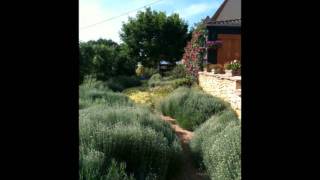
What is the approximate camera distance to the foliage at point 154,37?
28895 mm

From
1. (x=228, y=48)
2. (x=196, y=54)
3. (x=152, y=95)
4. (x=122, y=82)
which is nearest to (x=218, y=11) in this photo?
(x=228, y=48)

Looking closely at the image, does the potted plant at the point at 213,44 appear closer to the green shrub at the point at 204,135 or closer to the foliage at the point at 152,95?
the foliage at the point at 152,95

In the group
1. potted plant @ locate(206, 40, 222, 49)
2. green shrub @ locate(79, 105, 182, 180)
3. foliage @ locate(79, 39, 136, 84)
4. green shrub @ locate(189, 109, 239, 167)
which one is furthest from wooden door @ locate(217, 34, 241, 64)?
Result: green shrub @ locate(79, 105, 182, 180)

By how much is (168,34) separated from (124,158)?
81.6 feet

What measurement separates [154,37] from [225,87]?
65.9 ft

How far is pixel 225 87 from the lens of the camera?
10.2m

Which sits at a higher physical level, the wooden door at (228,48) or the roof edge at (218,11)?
the roof edge at (218,11)

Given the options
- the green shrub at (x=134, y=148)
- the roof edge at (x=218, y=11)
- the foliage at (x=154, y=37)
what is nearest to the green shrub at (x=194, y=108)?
the green shrub at (x=134, y=148)

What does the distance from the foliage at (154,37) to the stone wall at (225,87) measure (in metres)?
15.3

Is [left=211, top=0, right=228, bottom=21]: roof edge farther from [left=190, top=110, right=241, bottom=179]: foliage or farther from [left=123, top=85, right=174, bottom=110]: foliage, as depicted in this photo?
[left=190, top=110, right=241, bottom=179]: foliage
